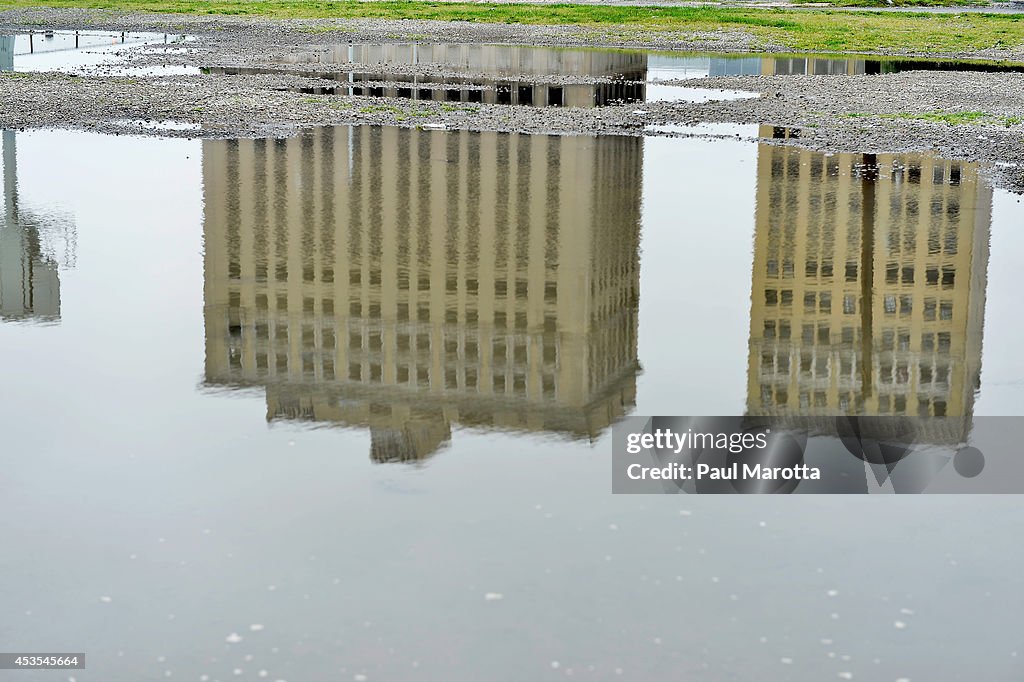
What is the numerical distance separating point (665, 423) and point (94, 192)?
1362cm

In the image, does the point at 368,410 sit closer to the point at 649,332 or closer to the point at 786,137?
the point at 649,332

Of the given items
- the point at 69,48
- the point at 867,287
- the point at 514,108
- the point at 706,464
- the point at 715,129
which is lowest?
the point at 706,464

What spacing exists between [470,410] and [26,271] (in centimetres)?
650

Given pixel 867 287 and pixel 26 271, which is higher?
pixel 26 271

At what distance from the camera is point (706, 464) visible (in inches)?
474

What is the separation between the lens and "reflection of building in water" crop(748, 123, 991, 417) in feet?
46.2

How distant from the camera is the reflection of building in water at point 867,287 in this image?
1409 centimetres

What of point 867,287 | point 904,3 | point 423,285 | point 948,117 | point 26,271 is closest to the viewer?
point 26,271

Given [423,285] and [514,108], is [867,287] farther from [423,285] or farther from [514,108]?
[514,108]

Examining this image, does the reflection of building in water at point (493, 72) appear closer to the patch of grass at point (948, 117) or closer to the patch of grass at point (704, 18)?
the patch of grass at point (948, 117)

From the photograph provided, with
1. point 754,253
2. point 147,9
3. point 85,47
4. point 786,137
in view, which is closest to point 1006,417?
point 754,253

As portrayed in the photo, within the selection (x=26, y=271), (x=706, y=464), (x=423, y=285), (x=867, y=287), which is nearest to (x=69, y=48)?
Answer: (x=26, y=271)

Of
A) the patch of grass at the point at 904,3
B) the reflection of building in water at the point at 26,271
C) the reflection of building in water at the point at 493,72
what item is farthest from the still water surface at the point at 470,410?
the patch of grass at the point at 904,3

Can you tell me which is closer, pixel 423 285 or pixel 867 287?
pixel 423 285
